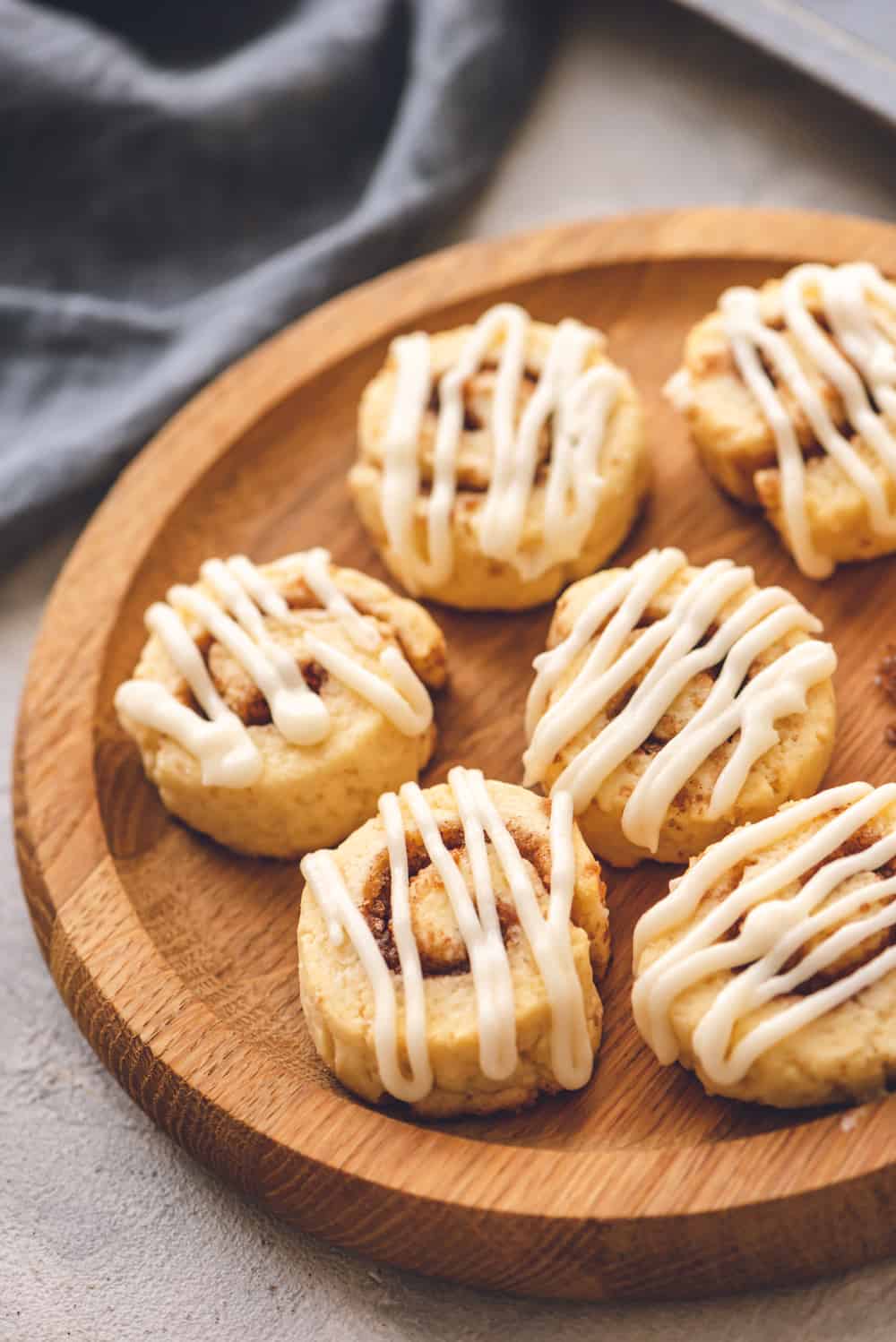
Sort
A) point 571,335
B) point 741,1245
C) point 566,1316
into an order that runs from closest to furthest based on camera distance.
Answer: point 741,1245, point 566,1316, point 571,335

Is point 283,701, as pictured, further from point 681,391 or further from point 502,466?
point 681,391

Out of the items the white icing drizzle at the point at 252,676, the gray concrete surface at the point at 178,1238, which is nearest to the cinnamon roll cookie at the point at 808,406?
the white icing drizzle at the point at 252,676

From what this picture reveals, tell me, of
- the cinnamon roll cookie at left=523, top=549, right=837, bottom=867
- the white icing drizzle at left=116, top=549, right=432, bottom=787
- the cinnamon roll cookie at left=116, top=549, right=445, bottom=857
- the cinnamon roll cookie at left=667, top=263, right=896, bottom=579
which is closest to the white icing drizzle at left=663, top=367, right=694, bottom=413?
the cinnamon roll cookie at left=667, top=263, right=896, bottom=579

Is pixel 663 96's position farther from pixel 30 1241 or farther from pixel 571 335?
pixel 30 1241

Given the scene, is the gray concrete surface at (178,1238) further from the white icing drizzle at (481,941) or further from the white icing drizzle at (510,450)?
the white icing drizzle at (510,450)

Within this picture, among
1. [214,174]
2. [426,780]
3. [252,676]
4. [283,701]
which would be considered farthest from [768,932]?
[214,174]

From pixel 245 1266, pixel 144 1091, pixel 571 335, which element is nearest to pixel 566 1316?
pixel 245 1266
